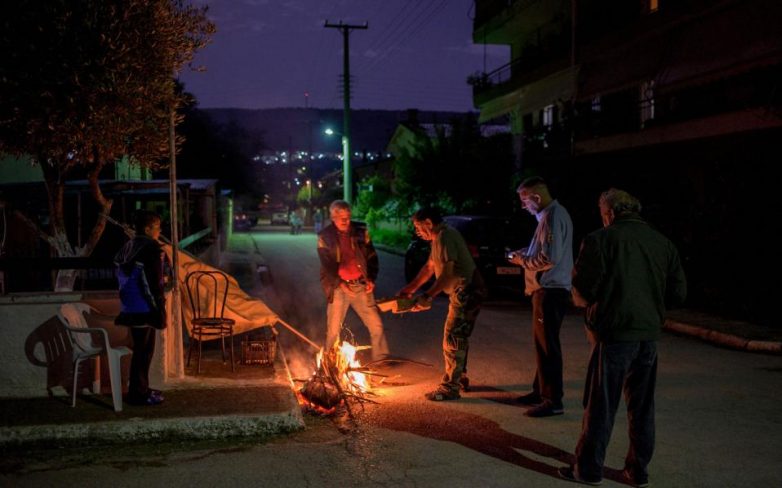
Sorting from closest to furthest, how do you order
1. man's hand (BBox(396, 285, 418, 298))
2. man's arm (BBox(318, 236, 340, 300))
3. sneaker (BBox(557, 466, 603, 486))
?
sneaker (BBox(557, 466, 603, 486)) → man's hand (BBox(396, 285, 418, 298)) → man's arm (BBox(318, 236, 340, 300))

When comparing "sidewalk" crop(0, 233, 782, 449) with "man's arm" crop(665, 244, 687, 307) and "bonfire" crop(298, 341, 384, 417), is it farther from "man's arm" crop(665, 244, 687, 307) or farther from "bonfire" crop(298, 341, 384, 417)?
"man's arm" crop(665, 244, 687, 307)

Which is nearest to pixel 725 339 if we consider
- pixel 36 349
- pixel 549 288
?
pixel 549 288

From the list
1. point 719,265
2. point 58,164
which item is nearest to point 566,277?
point 58,164

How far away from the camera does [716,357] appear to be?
9.23 metres

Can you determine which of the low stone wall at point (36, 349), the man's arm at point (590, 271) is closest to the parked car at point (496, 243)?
the low stone wall at point (36, 349)

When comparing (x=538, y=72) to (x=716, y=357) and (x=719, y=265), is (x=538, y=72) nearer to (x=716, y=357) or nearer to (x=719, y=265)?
(x=719, y=265)

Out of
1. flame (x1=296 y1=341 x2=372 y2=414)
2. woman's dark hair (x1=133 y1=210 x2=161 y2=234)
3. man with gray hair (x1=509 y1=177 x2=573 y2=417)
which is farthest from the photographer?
flame (x1=296 y1=341 x2=372 y2=414)

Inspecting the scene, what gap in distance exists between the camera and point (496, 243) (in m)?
14.2

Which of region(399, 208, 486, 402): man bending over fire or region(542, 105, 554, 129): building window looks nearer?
region(399, 208, 486, 402): man bending over fire

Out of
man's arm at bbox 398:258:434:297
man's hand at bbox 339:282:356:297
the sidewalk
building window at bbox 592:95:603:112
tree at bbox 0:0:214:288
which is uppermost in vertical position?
building window at bbox 592:95:603:112

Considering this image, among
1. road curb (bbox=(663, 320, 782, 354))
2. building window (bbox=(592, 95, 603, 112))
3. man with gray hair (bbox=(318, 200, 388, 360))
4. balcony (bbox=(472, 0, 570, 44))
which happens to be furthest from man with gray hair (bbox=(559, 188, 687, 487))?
balcony (bbox=(472, 0, 570, 44))

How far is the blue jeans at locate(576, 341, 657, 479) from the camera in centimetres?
471

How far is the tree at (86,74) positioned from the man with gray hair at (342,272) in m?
2.06

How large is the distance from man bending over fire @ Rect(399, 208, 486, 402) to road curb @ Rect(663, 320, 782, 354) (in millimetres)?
4877
